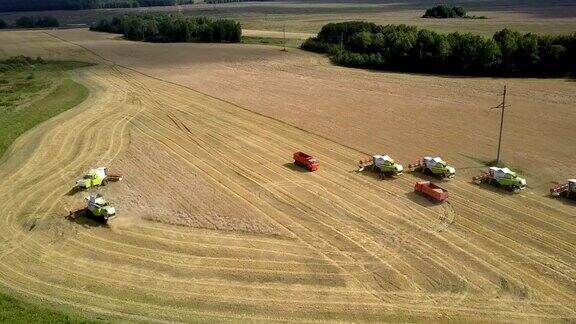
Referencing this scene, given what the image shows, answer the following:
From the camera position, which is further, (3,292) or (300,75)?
(300,75)

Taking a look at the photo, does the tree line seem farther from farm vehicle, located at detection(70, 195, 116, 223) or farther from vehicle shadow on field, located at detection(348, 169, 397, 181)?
vehicle shadow on field, located at detection(348, 169, 397, 181)

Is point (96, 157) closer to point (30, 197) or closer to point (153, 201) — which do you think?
point (30, 197)

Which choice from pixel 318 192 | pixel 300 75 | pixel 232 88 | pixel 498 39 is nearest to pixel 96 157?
pixel 318 192

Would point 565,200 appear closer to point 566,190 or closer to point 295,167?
point 566,190

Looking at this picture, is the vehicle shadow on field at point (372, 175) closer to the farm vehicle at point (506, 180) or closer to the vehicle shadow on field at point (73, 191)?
the farm vehicle at point (506, 180)

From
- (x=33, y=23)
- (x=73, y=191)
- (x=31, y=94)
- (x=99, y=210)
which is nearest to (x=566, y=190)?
(x=99, y=210)
